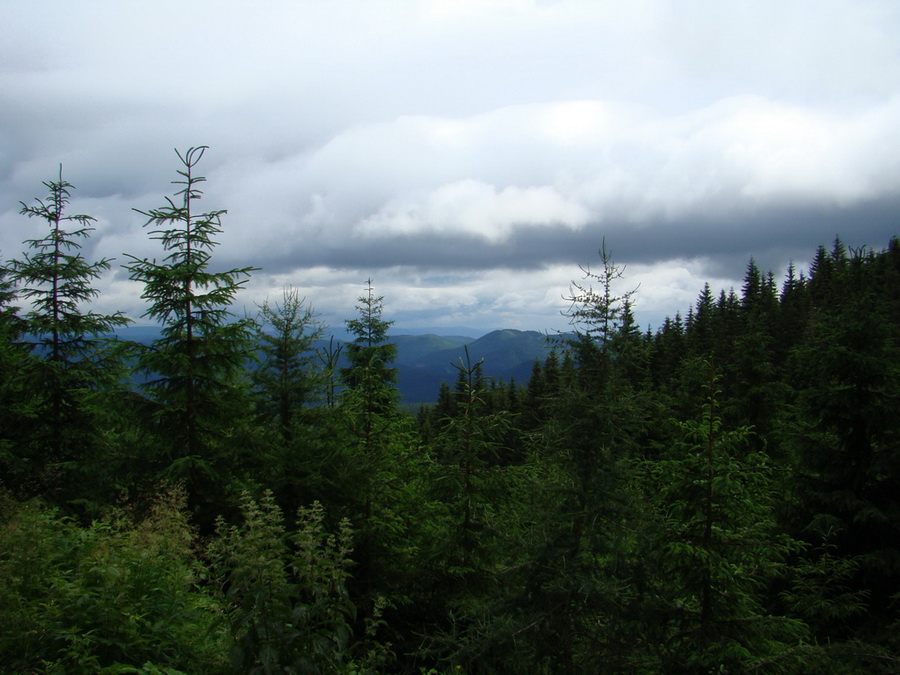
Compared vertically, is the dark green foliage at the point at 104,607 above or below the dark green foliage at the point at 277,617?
below

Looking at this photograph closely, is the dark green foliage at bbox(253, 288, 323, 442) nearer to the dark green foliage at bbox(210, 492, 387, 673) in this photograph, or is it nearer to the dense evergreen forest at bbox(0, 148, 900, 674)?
the dense evergreen forest at bbox(0, 148, 900, 674)

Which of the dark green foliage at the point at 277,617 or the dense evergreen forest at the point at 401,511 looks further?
the dense evergreen forest at the point at 401,511

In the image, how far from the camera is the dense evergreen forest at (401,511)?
5.37 m

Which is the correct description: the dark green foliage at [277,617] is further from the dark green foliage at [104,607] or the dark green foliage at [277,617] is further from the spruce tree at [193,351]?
the spruce tree at [193,351]

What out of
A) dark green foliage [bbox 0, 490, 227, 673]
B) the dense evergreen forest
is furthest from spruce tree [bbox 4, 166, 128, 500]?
dark green foliage [bbox 0, 490, 227, 673]

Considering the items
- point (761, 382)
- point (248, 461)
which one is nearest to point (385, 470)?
point (248, 461)

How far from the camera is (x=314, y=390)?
11.4 m

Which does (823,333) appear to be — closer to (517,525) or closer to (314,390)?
(517,525)

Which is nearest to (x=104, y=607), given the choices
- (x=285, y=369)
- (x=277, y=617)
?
(x=277, y=617)

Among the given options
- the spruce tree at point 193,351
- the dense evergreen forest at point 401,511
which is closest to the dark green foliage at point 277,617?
the dense evergreen forest at point 401,511

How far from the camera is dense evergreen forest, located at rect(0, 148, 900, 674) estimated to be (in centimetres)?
537

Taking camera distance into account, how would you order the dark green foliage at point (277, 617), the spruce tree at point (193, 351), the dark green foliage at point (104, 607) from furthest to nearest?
the spruce tree at point (193, 351) → the dark green foliage at point (104, 607) → the dark green foliage at point (277, 617)

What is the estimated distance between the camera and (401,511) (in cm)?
1112

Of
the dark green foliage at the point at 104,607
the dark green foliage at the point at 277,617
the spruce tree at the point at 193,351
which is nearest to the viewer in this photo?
the dark green foliage at the point at 277,617
